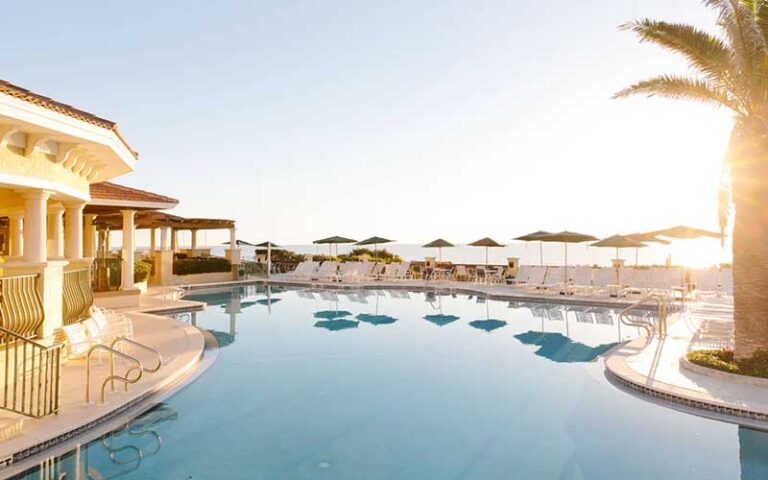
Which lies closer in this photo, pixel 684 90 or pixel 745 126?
pixel 745 126

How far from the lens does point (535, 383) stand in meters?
7.73

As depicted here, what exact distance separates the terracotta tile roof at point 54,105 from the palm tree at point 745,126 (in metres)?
8.69

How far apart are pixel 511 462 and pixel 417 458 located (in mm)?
975

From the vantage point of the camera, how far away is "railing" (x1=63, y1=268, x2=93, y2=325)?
26.9ft

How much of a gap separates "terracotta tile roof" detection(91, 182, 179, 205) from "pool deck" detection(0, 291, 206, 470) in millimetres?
5334

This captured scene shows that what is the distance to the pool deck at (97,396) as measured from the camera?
4.56 metres

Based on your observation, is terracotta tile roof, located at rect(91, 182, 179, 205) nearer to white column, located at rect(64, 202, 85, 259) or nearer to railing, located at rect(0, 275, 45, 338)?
white column, located at rect(64, 202, 85, 259)

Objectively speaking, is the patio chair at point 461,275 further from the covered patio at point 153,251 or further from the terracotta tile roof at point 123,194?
the terracotta tile roof at point 123,194

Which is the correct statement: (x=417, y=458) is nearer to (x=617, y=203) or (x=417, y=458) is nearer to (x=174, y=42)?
(x=174, y=42)

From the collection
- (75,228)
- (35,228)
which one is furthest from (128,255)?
(35,228)

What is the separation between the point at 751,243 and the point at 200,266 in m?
20.8

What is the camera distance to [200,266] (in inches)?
883

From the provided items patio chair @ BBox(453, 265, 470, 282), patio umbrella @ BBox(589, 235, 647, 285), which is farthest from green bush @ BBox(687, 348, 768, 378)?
patio chair @ BBox(453, 265, 470, 282)

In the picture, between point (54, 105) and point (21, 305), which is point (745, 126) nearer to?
point (54, 105)
